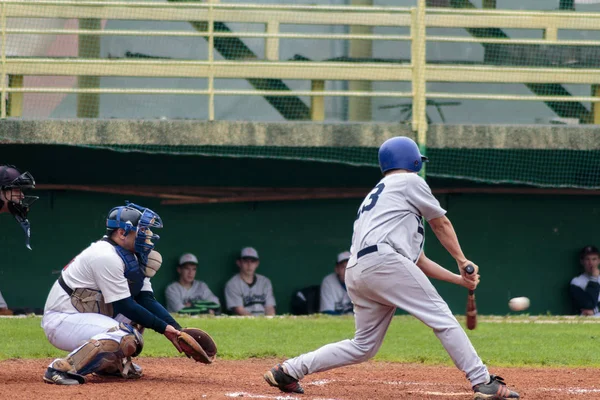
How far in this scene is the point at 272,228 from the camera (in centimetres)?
1458

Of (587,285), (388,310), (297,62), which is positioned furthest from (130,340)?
(587,285)

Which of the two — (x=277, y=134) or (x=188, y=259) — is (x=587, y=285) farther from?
(x=188, y=259)

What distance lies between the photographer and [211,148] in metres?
13.6

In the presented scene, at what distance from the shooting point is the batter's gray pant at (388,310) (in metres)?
5.81

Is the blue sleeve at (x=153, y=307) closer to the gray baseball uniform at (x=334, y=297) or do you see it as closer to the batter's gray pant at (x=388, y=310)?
the batter's gray pant at (x=388, y=310)

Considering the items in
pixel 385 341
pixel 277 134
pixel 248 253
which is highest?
pixel 277 134

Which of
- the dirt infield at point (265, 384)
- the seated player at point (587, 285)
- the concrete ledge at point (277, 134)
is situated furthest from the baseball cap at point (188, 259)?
the seated player at point (587, 285)

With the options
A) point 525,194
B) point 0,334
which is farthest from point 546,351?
point 525,194

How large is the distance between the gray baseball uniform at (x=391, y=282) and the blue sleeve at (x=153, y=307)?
1.08m

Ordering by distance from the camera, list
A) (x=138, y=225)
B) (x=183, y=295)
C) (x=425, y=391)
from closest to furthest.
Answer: (x=138, y=225), (x=425, y=391), (x=183, y=295)

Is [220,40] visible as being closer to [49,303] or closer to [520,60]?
[520,60]

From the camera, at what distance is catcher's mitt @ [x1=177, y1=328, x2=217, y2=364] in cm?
646

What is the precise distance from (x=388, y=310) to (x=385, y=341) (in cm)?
398

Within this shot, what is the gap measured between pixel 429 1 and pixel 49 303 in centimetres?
900
